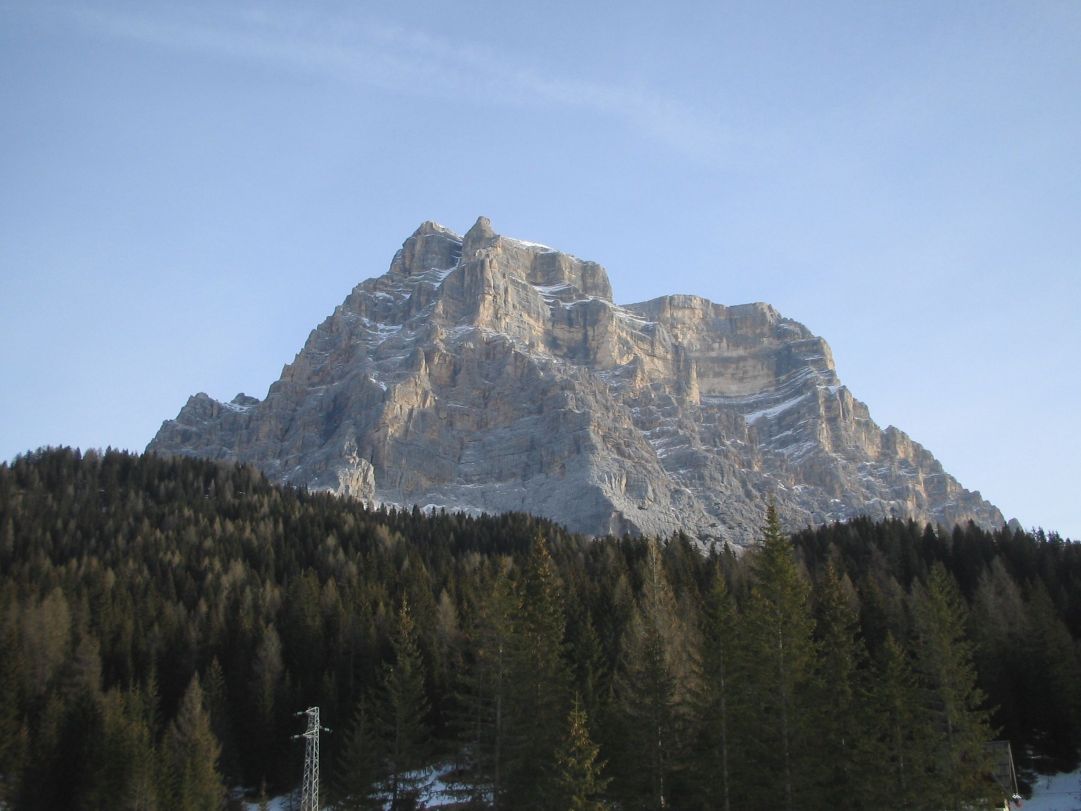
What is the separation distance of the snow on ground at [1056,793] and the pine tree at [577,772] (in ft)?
95.7

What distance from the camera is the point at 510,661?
47.1 metres

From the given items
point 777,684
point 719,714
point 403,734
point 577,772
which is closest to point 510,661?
point 577,772

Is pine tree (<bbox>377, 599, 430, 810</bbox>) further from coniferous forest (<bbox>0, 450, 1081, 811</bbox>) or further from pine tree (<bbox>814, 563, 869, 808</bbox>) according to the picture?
pine tree (<bbox>814, 563, 869, 808</bbox>)

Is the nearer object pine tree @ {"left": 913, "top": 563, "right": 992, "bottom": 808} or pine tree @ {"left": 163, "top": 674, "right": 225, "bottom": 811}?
pine tree @ {"left": 913, "top": 563, "right": 992, "bottom": 808}

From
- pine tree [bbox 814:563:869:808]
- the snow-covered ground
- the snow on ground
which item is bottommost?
the snow on ground

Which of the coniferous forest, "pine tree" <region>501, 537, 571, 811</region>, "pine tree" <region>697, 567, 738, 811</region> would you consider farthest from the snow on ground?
"pine tree" <region>501, 537, 571, 811</region>

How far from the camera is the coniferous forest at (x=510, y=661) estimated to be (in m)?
42.2

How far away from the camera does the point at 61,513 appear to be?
11931 cm

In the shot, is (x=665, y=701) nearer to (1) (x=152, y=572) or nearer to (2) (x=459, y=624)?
(2) (x=459, y=624)

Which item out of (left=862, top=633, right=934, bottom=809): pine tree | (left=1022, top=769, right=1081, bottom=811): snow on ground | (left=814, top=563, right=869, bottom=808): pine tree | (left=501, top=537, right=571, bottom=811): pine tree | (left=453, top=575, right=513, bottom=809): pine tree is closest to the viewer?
(left=862, top=633, right=934, bottom=809): pine tree

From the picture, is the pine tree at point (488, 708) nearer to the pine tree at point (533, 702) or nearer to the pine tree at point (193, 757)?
the pine tree at point (533, 702)

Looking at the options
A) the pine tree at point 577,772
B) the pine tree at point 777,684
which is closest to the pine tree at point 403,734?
the pine tree at point 577,772

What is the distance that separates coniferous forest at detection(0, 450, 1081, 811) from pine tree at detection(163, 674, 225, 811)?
0.21 metres

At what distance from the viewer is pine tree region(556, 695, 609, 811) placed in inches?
1561
